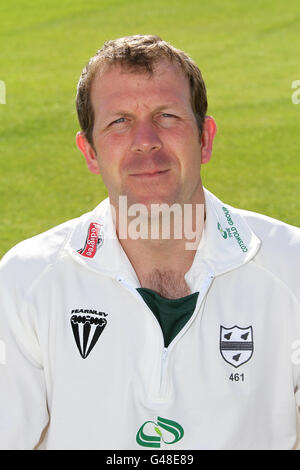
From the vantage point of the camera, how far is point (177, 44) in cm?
1256

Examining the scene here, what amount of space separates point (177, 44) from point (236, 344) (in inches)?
431

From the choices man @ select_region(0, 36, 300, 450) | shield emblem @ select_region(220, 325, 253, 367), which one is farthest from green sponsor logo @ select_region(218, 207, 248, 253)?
shield emblem @ select_region(220, 325, 253, 367)

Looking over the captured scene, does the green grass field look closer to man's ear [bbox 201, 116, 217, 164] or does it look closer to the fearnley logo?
man's ear [bbox 201, 116, 217, 164]

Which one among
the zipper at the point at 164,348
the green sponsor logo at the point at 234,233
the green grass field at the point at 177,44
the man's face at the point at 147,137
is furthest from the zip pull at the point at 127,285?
the green grass field at the point at 177,44

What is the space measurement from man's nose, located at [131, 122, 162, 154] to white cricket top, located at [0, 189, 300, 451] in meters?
0.35

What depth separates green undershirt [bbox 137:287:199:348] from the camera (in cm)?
221

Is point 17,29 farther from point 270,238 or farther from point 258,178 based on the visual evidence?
point 270,238

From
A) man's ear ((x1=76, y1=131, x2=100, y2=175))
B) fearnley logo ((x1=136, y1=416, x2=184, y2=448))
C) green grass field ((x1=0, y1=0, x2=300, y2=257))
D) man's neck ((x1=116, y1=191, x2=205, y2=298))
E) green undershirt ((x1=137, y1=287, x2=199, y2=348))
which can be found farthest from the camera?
green grass field ((x1=0, y1=0, x2=300, y2=257))

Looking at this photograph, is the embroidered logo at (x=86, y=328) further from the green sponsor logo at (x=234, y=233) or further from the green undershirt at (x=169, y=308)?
the green sponsor logo at (x=234, y=233)

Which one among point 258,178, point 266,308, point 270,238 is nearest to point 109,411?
point 266,308

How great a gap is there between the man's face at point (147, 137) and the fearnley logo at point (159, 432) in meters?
0.61

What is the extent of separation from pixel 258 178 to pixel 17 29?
7.97 m

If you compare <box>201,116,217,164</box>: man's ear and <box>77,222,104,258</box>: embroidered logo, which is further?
<box>201,116,217,164</box>: man's ear

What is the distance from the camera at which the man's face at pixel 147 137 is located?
7.25 ft
